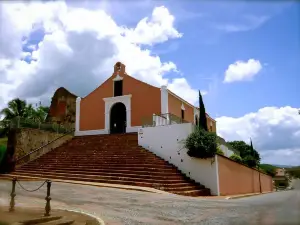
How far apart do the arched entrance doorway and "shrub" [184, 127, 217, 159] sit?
34.0 feet

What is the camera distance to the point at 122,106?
83.9 ft

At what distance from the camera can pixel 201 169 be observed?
607 inches

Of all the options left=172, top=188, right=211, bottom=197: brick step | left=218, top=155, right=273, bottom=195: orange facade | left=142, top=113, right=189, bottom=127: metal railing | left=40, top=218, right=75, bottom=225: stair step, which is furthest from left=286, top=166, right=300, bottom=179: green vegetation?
left=142, top=113, right=189, bottom=127: metal railing

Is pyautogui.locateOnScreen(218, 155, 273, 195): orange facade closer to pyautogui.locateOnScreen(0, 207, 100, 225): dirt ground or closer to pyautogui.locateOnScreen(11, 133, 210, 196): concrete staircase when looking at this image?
pyautogui.locateOnScreen(11, 133, 210, 196): concrete staircase

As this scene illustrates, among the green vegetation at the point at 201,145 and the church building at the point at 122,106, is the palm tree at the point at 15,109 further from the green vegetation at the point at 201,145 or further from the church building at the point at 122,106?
the green vegetation at the point at 201,145

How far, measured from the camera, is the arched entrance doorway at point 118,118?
82.0ft

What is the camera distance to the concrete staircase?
1404 centimetres

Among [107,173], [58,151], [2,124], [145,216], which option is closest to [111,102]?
[58,151]

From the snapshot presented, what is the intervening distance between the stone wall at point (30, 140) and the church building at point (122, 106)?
443cm

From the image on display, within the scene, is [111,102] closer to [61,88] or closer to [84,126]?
[84,126]

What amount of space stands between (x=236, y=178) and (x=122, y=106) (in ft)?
38.2

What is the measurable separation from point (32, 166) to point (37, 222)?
13.5 meters

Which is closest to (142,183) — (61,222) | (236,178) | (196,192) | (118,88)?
(196,192)

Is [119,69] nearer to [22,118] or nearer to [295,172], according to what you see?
[22,118]
